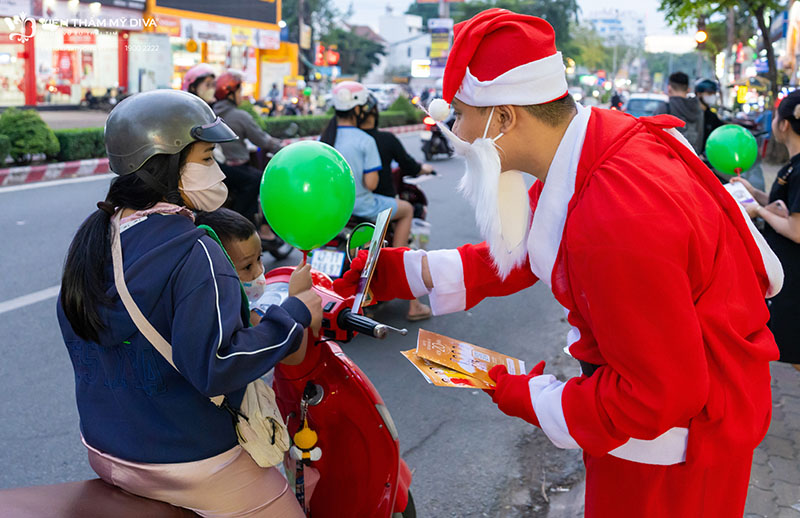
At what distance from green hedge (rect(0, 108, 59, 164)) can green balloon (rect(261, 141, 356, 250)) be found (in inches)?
429

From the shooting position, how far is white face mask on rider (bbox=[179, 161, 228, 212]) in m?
1.83

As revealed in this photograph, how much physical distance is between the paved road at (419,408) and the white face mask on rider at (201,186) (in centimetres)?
189

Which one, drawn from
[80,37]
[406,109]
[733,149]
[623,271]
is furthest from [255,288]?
[80,37]

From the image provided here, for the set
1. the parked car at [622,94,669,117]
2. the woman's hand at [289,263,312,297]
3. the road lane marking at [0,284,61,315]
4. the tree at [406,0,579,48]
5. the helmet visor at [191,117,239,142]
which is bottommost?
the road lane marking at [0,284,61,315]

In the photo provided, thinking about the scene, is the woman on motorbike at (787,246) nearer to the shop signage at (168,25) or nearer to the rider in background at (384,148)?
the rider in background at (384,148)

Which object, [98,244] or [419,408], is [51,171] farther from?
[98,244]

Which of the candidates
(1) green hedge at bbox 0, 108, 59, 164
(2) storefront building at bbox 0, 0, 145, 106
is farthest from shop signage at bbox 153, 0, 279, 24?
(1) green hedge at bbox 0, 108, 59, 164

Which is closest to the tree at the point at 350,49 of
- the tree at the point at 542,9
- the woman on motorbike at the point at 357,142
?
the tree at the point at 542,9

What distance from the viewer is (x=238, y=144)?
6766 mm

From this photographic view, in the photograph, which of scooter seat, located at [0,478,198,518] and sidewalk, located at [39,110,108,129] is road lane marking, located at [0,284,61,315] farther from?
sidewalk, located at [39,110,108,129]

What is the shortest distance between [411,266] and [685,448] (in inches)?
34.8

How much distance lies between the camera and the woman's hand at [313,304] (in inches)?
74.5

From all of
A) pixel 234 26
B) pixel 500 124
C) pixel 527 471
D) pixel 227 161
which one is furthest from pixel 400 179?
pixel 234 26

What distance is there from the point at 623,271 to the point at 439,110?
668 millimetres
